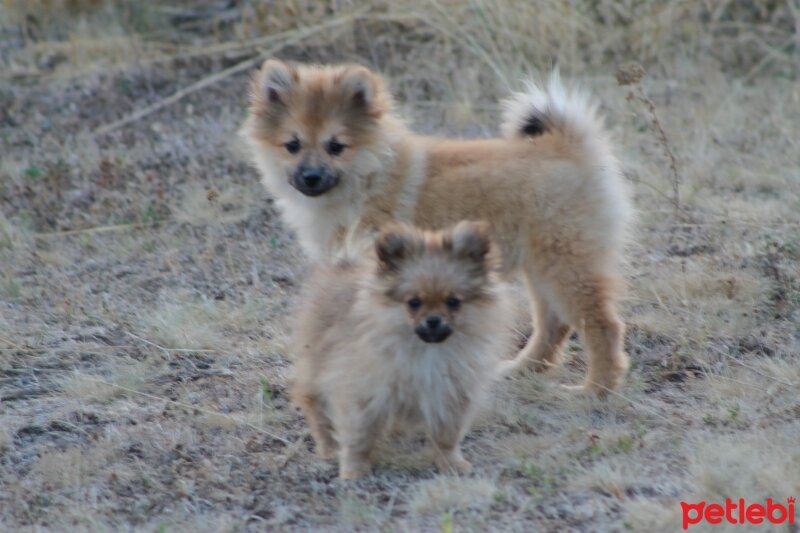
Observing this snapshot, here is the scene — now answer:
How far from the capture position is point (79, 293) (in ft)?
22.0

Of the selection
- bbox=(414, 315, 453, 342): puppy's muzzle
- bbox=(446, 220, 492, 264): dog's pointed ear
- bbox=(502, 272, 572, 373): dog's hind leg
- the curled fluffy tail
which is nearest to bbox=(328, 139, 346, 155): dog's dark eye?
the curled fluffy tail

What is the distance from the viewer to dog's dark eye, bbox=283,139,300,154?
593 centimetres

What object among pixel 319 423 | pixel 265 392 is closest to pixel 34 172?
pixel 265 392

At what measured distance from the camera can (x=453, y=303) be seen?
444 cm

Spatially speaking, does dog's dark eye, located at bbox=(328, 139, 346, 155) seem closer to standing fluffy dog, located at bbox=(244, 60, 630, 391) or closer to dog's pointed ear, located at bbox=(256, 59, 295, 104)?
standing fluffy dog, located at bbox=(244, 60, 630, 391)

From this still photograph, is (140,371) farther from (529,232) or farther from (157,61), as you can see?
(157,61)

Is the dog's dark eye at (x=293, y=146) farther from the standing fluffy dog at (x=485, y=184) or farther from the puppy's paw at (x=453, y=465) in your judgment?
the puppy's paw at (x=453, y=465)

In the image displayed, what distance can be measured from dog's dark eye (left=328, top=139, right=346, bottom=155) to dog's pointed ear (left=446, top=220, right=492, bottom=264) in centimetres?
155

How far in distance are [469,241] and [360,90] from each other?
174cm

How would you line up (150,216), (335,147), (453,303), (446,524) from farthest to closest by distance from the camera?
(150,216) → (335,147) → (453,303) → (446,524)

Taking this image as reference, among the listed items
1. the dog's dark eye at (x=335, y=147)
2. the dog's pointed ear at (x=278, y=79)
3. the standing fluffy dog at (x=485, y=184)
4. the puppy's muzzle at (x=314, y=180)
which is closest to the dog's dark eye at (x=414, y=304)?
the standing fluffy dog at (x=485, y=184)

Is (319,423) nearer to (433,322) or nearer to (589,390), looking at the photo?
(433,322)

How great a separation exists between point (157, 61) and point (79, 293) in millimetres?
3993

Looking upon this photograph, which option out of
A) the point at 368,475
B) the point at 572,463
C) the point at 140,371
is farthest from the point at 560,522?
the point at 140,371
